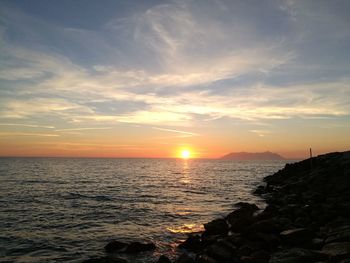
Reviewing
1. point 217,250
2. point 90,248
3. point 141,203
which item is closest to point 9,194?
point 141,203

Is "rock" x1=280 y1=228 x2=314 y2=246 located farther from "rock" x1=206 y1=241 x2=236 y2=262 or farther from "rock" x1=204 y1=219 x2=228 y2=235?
"rock" x1=204 y1=219 x2=228 y2=235

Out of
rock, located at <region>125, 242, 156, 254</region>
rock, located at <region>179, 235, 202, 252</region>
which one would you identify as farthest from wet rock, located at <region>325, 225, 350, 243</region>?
rock, located at <region>125, 242, 156, 254</region>

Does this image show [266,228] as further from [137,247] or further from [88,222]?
[88,222]

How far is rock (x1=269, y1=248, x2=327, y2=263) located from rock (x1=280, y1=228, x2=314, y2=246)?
Answer: 99.5 inches

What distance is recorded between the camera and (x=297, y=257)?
11453mm

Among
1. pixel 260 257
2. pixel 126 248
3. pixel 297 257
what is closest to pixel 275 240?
pixel 260 257

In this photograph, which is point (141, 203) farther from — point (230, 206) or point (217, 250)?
point (217, 250)

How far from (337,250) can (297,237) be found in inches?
129

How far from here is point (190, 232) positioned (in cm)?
2112

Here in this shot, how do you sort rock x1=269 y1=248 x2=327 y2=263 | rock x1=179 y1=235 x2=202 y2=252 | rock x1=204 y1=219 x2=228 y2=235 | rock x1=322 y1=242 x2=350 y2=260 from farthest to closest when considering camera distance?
1. rock x1=204 y1=219 x2=228 y2=235
2. rock x1=179 y1=235 x2=202 y2=252
3. rock x1=269 y1=248 x2=327 y2=263
4. rock x1=322 y1=242 x2=350 y2=260

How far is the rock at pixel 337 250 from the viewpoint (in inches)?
415

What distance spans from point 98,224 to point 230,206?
47.5 feet

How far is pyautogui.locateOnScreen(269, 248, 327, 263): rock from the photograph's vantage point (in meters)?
11.2

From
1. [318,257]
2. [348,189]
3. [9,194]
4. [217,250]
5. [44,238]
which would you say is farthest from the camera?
[9,194]
